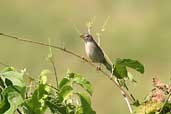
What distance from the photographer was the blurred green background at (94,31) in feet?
49.4

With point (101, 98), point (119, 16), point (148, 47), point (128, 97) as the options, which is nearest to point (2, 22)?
point (119, 16)

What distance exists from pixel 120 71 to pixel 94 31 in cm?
1220

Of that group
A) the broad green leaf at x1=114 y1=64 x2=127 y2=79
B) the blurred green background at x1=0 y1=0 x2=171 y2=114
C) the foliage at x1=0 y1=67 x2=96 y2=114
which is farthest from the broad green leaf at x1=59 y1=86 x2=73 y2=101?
the blurred green background at x1=0 y1=0 x2=171 y2=114

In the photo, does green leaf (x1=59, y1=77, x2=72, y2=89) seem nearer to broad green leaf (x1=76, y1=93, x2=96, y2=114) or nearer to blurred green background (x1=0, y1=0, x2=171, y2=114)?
broad green leaf (x1=76, y1=93, x2=96, y2=114)

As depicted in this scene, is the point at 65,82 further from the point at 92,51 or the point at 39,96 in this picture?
the point at 92,51

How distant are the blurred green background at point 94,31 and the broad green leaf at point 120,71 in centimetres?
1065

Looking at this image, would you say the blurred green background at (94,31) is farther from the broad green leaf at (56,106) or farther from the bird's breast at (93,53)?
the broad green leaf at (56,106)

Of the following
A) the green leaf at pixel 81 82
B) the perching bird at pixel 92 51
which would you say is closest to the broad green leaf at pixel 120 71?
the green leaf at pixel 81 82

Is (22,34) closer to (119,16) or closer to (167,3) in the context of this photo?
(119,16)

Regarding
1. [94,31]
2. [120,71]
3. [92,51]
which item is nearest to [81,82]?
[120,71]

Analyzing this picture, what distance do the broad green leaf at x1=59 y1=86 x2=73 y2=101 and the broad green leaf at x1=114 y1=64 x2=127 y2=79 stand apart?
0.25 m

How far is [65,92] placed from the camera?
7.90 ft

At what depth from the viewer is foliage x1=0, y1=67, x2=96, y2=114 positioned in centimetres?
232

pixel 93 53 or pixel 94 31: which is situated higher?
pixel 94 31
